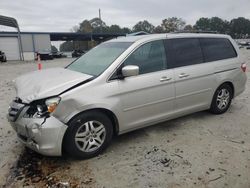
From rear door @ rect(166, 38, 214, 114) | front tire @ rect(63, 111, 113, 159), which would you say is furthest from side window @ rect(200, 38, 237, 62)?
front tire @ rect(63, 111, 113, 159)

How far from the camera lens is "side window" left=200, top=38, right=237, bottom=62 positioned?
14.6ft

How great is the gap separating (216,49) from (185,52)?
867 mm

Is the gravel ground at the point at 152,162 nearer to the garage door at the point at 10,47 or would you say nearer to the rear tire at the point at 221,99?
the rear tire at the point at 221,99

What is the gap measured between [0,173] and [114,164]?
1458 millimetres

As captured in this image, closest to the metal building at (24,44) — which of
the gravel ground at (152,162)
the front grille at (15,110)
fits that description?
the gravel ground at (152,162)

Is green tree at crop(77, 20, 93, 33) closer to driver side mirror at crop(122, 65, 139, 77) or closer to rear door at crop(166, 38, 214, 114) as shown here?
rear door at crop(166, 38, 214, 114)

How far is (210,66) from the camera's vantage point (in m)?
4.38

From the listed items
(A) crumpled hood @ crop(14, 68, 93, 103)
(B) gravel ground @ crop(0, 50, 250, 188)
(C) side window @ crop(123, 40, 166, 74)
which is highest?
(C) side window @ crop(123, 40, 166, 74)

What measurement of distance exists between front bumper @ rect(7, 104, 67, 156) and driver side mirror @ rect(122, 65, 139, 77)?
110cm

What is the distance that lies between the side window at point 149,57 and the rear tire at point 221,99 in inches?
60.3

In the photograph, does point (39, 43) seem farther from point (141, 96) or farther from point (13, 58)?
point (141, 96)

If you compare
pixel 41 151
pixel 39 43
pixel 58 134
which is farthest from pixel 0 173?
pixel 39 43

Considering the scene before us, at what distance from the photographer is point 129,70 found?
129 inches

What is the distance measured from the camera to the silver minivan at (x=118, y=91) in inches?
117
